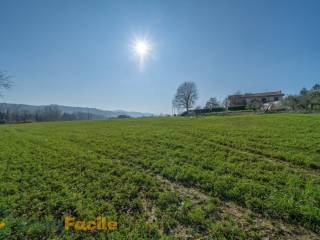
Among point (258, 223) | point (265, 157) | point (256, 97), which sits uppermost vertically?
Answer: point (256, 97)

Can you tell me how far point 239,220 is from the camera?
4660 millimetres

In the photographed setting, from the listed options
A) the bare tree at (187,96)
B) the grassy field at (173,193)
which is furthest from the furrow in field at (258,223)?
the bare tree at (187,96)

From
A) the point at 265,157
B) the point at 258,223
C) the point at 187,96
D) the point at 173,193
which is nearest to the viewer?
the point at 258,223

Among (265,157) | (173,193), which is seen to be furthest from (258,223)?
(265,157)

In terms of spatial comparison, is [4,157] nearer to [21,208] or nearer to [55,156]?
[55,156]

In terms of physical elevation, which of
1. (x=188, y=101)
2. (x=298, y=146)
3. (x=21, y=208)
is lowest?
(x=21, y=208)

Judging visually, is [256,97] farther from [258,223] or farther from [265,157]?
[258,223]

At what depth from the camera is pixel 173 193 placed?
239 inches

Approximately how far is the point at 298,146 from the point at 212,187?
6858 millimetres

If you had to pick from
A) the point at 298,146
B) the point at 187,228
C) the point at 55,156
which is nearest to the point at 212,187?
A: the point at 187,228

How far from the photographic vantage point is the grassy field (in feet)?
14.6

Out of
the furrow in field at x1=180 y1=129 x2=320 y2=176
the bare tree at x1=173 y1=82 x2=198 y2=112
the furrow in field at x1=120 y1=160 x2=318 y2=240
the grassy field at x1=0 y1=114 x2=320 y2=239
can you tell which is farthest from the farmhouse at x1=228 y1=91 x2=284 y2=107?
the furrow in field at x1=120 y1=160 x2=318 y2=240

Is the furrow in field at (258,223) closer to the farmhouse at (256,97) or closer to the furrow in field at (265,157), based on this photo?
the furrow in field at (265,157)

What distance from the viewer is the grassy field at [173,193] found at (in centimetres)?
446
